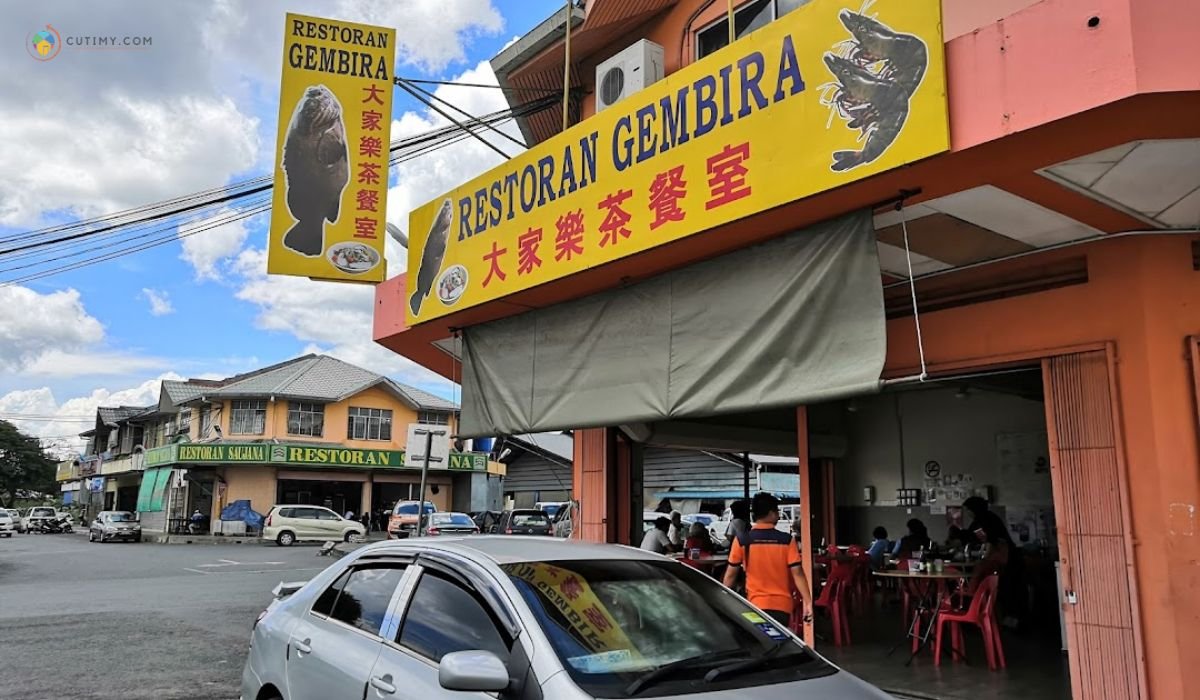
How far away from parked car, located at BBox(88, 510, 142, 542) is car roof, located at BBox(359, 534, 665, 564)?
38565 mm

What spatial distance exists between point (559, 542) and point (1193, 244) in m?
4.61

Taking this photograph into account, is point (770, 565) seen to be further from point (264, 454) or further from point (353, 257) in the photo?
point (264, 454)

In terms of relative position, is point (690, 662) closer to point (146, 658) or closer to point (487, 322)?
point (487, 322)

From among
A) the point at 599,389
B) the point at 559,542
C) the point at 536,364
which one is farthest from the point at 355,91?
the point at 559,542

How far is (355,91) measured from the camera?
971cm

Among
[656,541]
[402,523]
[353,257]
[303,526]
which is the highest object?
[353,257]

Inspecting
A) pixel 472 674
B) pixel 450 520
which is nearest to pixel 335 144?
pixel 472 674

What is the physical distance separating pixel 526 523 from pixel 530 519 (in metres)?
0.22

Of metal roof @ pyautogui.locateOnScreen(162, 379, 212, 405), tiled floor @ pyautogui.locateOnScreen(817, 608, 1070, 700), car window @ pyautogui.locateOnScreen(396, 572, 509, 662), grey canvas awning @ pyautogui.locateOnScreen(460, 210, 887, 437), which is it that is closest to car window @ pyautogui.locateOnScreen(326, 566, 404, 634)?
car window @ pyautogui.locateOnScreen(396, 572, 509, 662)

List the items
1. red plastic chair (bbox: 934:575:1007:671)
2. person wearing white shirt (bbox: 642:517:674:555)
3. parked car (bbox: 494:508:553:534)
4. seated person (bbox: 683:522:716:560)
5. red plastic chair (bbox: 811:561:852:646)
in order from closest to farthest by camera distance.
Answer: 1. red plastic chair (bbox: 934:575:1007:671)
2. red plastic chair (bbox: 811:561:852:646)
3. person wearing white shirt (bbox: 642:517:674:555)
4. seated person (bbox: 683:522:716:560)
5. parked car (bbox: 494:508:553:534)

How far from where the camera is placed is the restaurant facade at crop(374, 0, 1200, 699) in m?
4.55

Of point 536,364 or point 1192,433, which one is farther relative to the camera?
point 536,364

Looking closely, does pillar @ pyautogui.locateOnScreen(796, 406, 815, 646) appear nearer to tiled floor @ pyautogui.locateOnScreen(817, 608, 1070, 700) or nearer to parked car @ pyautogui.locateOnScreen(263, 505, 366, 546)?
tiled floor @ pyautogui.locateOnScreen(817, 608, 1070, 700)

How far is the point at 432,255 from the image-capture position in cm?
916
